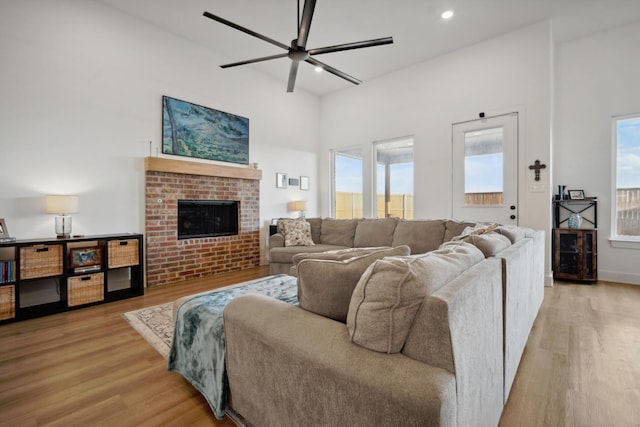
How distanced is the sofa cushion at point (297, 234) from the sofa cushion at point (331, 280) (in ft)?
10.1

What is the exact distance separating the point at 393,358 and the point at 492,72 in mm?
4694

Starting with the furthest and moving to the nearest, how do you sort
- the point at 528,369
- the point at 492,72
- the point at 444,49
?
the point at 444,49 → the point at 492,72 → the point at 528,369

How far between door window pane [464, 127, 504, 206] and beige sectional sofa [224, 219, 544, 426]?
10.5ft

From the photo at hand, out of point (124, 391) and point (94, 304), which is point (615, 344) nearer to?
point (124, 391)

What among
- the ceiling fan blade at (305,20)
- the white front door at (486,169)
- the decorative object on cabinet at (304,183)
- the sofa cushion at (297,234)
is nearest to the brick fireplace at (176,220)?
the sofa cushion at (297,234)

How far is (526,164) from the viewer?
3.88m

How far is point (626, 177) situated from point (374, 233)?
3444 mm

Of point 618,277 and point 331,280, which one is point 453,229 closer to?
point 618,277

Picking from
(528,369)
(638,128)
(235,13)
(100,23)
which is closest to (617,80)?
(638,128)

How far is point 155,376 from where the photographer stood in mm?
1777

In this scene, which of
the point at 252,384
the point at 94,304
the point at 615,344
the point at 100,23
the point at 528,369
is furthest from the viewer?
the point at 100,23

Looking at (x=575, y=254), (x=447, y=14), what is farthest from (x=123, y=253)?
(x=575, y=254)

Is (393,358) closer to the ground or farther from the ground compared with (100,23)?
closer to the ground

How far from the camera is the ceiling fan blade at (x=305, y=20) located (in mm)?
2466
